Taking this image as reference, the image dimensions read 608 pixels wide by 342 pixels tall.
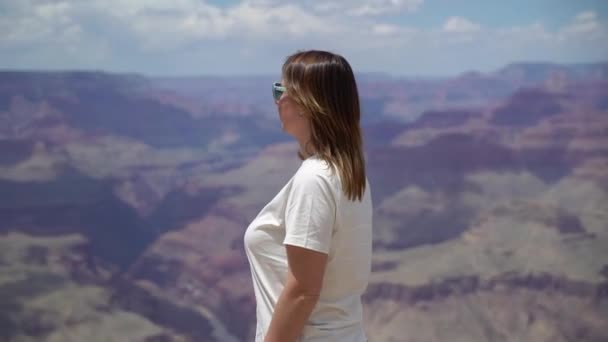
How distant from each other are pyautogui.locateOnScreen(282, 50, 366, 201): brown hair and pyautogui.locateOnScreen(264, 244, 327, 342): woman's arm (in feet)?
0.40

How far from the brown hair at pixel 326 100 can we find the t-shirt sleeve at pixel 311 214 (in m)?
0.06

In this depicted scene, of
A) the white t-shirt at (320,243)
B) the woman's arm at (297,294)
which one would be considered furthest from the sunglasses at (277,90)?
the woman's arm at (297,294)

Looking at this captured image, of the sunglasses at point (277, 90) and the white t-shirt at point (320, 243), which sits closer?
the white t-shirt at point (320, 243)

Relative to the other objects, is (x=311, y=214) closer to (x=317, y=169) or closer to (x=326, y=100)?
(x=317, y=169)

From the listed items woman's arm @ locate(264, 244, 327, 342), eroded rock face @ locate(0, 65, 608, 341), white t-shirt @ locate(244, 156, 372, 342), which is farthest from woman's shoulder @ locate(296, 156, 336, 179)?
eroded rock face @ locate(0, 65, 608, 341)

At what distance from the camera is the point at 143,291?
29984mm

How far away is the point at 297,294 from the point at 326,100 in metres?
0.31

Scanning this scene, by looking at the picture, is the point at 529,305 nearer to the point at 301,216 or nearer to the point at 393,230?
the point at 393,230

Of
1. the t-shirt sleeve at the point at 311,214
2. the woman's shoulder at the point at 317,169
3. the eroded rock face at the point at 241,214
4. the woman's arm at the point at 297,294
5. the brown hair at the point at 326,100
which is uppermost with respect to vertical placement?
the brown hair at the point at 326,100

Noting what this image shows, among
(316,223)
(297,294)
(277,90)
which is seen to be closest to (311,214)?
(316,223)

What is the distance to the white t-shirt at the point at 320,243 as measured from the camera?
102 cm

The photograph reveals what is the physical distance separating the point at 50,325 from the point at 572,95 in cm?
2778

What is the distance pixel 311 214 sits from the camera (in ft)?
3.33

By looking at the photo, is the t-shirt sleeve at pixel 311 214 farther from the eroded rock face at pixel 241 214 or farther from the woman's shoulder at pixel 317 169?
the eroded rock face at pixel 241 214
